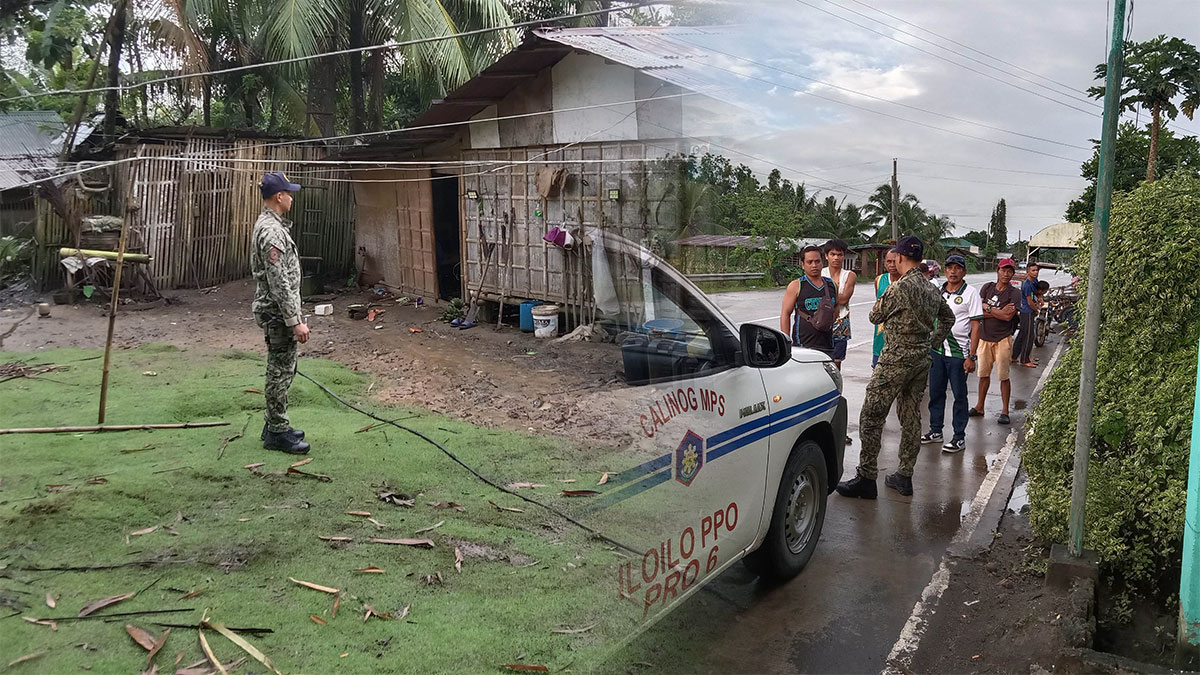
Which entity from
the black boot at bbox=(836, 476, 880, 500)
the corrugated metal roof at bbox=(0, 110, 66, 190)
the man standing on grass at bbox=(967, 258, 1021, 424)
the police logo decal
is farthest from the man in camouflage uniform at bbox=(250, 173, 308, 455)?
the man standing on grass at bbox=(967, 258, 1021, 424)

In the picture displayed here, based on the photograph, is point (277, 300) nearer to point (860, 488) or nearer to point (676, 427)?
point (676, 427)

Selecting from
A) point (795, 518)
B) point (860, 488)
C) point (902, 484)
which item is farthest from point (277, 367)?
point (902, 484)

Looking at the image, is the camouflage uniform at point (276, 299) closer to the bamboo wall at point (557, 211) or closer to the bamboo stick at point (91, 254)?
the bamboo stick at point (91, 254)

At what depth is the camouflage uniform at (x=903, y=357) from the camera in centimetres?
397

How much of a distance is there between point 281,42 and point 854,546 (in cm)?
500

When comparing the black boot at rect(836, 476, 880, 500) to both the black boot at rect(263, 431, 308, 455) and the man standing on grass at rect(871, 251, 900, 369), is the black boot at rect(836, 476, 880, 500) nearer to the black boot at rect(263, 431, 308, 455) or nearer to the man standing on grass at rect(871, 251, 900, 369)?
the man standing on grass at rect(871, 251, 900, 369)

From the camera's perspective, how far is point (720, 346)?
204 cm

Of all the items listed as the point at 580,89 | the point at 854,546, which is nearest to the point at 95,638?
the point at 854,546

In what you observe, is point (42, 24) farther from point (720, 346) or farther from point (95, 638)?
point (720, 346)

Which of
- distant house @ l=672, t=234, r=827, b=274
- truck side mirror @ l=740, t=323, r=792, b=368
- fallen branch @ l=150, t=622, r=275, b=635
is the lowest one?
fallen branch @ l=150, t=622, r=275, b=635

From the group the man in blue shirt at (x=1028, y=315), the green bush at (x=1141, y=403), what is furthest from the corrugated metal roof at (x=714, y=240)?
the man in blue shirt at (x=1028, y=315)

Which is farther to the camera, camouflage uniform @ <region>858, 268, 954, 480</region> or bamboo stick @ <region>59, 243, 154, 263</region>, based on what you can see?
bamboo stick @ <region>59, 243, 154, 263</region>

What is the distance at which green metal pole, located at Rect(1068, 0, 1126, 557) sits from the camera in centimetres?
257

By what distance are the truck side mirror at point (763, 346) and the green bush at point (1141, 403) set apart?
1548mm
